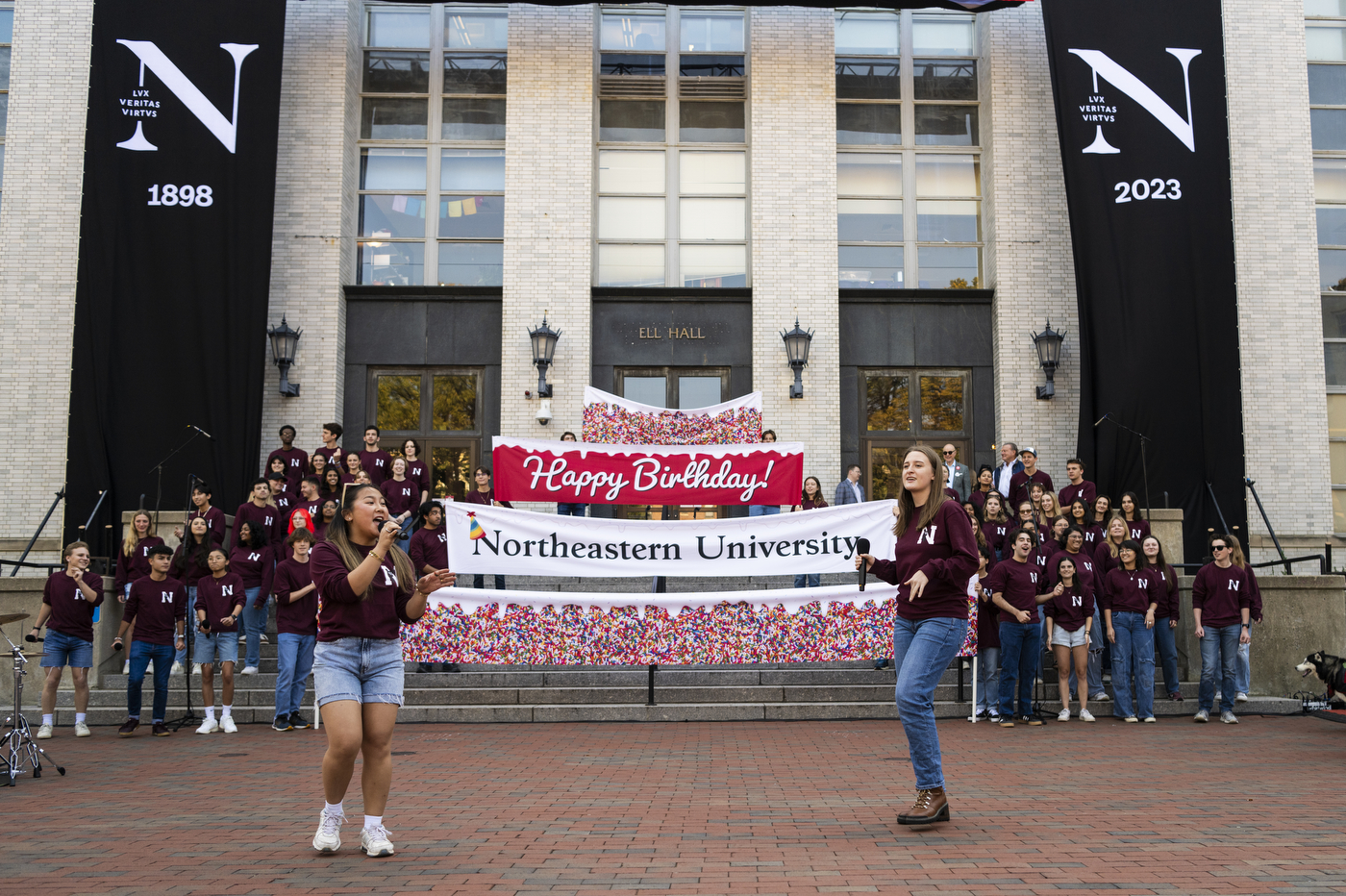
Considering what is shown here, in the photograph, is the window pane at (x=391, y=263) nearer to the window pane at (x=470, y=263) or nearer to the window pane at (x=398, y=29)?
the window pane at (x=470, y=263)

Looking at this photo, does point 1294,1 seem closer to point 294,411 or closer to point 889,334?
point 889,334

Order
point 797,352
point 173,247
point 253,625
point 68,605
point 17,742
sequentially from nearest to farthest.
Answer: point 17,742
point 68,605
point 253,625
point 173,247
point 797,352

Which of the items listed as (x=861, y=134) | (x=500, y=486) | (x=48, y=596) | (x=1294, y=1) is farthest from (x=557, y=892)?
(x=1294, y=1)

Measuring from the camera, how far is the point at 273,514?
13734mm

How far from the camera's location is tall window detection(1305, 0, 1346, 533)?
19.6m

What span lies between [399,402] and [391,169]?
4.46 m

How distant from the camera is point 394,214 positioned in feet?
66.0

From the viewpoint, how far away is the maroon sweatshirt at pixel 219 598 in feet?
Answer: 38.0

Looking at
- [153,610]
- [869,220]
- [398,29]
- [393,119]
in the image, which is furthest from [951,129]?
[153,610]

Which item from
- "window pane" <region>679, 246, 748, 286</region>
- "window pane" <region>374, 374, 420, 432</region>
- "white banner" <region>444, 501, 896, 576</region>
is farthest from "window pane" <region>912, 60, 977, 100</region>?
"white banner" <region>444, 501, 896, 576</region>

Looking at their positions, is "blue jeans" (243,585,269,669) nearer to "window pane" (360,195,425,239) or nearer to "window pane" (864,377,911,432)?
"window pane" (360,195,425,239)

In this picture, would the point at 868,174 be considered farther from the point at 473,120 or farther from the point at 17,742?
the point at 17,742

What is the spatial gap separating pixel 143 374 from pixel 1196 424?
55.2ft

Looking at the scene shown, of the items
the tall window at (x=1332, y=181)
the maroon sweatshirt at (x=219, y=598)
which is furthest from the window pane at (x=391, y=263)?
the tall window at (x=1332, y=181)
